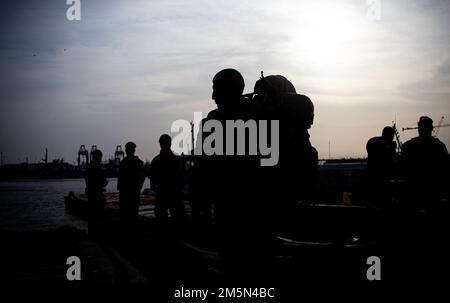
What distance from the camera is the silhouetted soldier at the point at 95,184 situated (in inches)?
414

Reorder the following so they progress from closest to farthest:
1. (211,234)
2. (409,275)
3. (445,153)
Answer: (409,275)
(211,234)
(445,153)

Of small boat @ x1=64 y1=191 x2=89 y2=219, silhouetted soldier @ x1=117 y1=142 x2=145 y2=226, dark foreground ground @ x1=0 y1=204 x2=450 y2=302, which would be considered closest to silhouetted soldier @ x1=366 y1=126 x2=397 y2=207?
dark foreground ground @ x1=0 y1=204 x2=450 y2=302

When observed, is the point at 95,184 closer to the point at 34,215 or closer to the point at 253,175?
the point at 253,175

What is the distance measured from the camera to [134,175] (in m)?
9.66

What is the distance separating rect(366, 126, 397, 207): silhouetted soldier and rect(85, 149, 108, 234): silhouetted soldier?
692 centimetres

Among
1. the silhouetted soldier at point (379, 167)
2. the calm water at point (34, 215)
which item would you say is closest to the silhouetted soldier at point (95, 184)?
the silhouetted soldier at point (379, 167)

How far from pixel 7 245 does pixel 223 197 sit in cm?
784

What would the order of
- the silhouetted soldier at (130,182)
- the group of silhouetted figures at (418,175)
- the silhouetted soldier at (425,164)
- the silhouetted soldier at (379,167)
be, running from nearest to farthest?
the group of silhouetted figures at (418,175)
the silhouetted soldier at (425,164)
the silhouetted soldier at (379,167)
the silhouetted soldier at (130,182)

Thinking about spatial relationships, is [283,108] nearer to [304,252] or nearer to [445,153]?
[304,252]

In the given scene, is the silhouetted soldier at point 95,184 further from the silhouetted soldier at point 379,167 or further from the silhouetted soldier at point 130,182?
the silhouetted soldier at point 379,167

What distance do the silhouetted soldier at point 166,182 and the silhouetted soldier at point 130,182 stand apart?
0.88 m

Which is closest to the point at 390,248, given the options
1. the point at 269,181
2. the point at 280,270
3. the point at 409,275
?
the point at 409,275

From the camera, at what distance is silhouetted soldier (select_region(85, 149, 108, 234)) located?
414 inches

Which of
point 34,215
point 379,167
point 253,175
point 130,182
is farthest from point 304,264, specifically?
point 34,215
